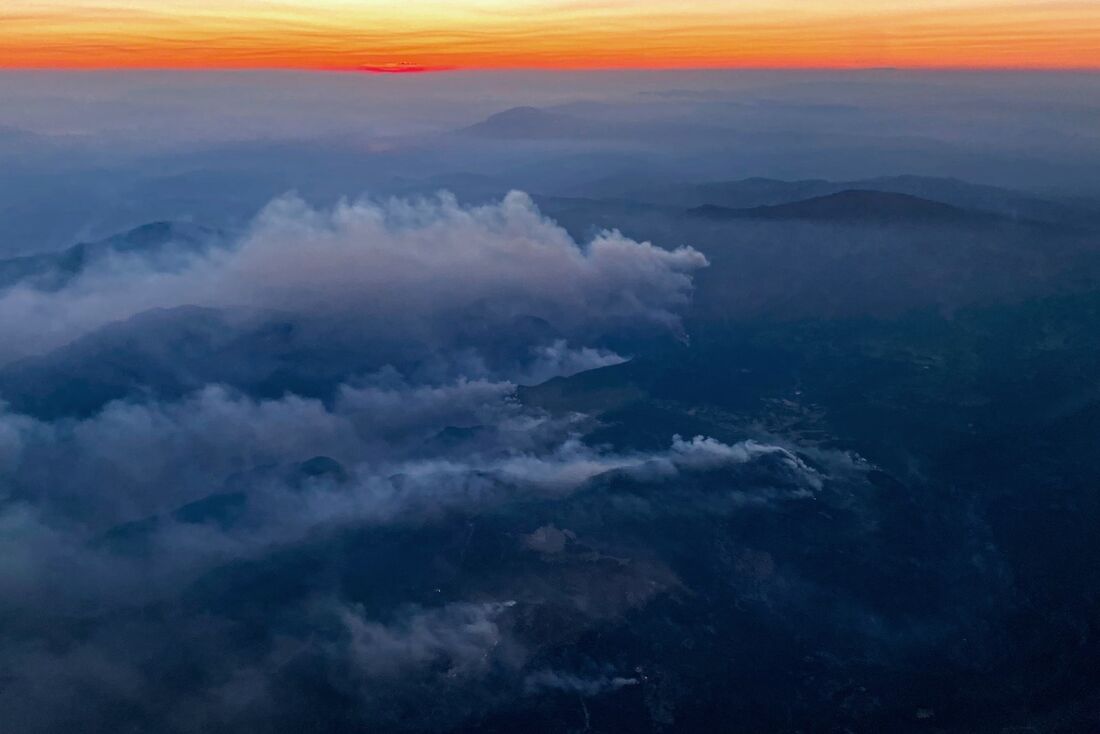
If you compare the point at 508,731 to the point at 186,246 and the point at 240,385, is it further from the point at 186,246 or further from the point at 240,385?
the point at 186,246

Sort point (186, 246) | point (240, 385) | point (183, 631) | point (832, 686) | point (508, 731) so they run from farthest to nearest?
point (186, 246) < point (240, 385) < point (183, 631) < point (832, 686) < point (508, 731)

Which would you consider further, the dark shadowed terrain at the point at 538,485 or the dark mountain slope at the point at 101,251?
the dark mountain slope at the point at 101,251

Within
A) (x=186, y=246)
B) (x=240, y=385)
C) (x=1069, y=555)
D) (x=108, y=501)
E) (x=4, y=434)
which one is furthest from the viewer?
(x=186, y=246)

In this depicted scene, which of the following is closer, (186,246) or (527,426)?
(527,426)

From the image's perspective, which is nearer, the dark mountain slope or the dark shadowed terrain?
the dark shadowed terrain

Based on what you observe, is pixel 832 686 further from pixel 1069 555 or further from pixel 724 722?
pixel 1069 555

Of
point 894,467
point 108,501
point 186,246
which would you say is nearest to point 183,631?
point 108,501

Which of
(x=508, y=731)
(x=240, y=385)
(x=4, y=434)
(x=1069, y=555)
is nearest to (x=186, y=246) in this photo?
(x=240, y=385)

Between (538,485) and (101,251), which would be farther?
(101,251)

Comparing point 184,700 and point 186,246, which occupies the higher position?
point 186,246
